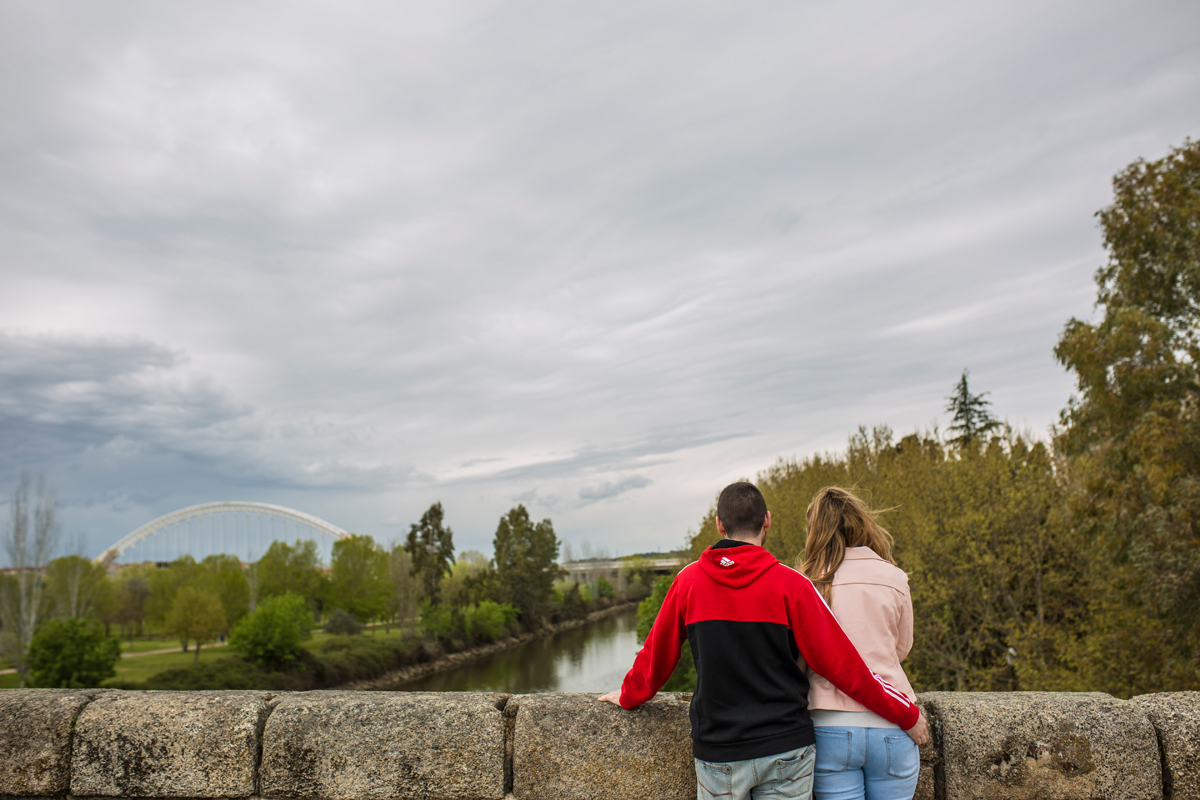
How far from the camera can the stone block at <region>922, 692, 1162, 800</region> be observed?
9.57 feet

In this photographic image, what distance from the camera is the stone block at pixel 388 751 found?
10.3 ft

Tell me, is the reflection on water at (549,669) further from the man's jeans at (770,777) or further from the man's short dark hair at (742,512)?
the man's short dark hair at (742,512)

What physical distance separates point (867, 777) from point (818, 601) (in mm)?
652

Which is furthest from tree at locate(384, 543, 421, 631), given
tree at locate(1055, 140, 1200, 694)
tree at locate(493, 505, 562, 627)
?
tree at locate(1055, 140, 1200, 694)

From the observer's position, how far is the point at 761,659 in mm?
2361

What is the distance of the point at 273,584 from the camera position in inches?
2405

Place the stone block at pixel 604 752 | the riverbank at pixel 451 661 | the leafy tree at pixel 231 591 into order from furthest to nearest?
the leafy tree at pixel 231 591 → the riverbank at pixel 451 661 → the stone block at pixel 604 752

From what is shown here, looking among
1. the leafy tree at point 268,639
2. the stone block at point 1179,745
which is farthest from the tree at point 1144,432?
the leafy tree at point 268,639

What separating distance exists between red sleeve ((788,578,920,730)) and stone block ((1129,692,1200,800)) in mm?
1462

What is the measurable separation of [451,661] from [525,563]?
656 inches

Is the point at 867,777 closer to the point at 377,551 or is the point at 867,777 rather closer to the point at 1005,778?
the point at 1005,778

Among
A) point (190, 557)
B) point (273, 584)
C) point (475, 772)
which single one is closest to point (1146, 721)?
point (475, 772)

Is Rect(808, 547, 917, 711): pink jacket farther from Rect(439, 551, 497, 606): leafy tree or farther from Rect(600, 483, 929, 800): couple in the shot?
Rect(439, 551, 497, 606): leafy tree

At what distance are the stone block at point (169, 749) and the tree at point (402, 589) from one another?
55.3 meters
